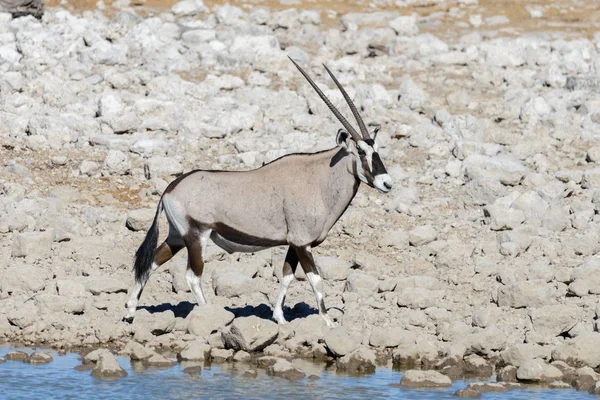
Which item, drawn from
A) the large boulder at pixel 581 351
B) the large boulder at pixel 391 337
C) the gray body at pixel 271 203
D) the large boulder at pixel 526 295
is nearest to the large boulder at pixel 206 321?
the gray body at pixel 271 203

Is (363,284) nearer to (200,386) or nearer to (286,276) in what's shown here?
(286,276)

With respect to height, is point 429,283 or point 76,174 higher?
point 76,174

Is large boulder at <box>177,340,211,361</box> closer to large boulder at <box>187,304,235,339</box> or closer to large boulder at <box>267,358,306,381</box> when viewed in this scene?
large boulder at <box>187,304,235,339</box>

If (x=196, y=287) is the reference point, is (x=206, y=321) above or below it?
below

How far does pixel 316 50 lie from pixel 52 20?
16.6ft

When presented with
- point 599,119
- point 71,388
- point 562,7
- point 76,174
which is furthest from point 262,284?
point 562,7

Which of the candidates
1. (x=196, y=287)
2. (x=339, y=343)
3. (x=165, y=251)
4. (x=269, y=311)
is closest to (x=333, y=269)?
(x=269, y=311)

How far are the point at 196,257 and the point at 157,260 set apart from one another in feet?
1.81

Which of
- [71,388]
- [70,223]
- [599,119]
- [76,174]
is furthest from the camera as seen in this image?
[599,119]

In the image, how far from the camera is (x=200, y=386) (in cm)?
963

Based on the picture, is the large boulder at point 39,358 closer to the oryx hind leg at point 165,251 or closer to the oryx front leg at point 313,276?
the oryx hind leg at point 165,251

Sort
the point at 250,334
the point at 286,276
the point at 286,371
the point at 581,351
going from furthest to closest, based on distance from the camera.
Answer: the point at 286,276 → the point at 250,334 → the point at 581,351 → the point at 286,371

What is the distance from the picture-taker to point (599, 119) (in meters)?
19.2

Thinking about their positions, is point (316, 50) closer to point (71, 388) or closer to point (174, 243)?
point (174, 243)
